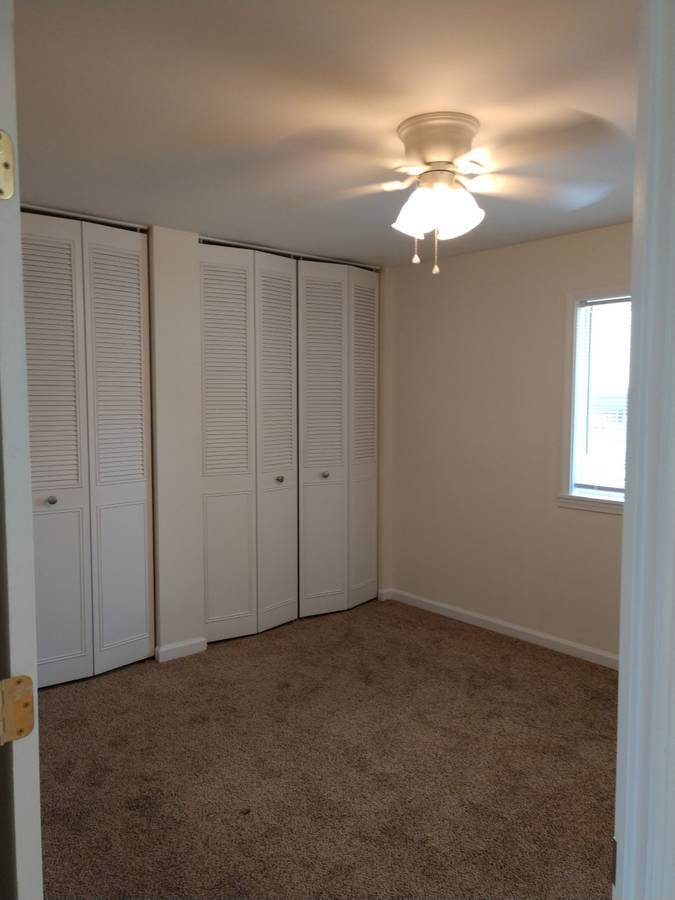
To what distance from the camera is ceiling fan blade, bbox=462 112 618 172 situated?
2.17 m

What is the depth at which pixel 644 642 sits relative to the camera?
80 centimetres

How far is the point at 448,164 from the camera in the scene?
90.7 inches

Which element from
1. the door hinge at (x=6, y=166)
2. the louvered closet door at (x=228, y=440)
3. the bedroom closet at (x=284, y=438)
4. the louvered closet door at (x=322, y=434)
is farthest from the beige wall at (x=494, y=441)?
the door hinge at (x=6, y=166)

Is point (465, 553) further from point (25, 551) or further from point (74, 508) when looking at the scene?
point (25, 551)

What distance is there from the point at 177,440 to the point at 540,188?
2.27 meters

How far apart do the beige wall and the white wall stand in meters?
1.48

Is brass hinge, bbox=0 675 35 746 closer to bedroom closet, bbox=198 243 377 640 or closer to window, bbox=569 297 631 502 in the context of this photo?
bedroom closet, bbox=198 243 377 640

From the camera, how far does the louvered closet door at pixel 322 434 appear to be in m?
4.28

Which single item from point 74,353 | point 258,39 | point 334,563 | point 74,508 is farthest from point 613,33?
point 334,563

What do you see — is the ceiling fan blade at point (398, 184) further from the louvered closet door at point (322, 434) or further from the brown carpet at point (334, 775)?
the brown carpet at point (334, 775)

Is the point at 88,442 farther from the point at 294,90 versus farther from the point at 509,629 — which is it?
the point at 509,629

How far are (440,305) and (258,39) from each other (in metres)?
2.82

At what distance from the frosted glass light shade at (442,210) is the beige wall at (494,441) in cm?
150

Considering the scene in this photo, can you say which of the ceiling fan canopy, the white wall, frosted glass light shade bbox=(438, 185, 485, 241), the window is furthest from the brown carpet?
the ceiling fan canopy
